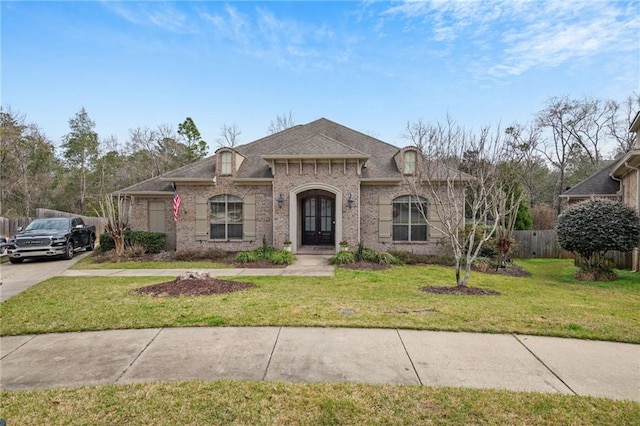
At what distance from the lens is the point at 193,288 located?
7895 mm

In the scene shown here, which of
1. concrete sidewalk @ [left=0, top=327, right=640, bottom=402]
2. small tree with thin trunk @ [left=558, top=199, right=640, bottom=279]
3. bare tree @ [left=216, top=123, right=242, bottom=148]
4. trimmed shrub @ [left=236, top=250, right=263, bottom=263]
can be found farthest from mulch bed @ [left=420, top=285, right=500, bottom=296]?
bare tree @ [left=216, top=123, right=242, bottom=148]

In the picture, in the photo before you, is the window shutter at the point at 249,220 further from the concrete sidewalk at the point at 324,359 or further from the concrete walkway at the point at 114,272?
the concrete sidewalk at the point at 324,359

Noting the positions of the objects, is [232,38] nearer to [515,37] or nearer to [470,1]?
[470,1]

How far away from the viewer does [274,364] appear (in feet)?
13.3

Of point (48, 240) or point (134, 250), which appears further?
point (134, 250)

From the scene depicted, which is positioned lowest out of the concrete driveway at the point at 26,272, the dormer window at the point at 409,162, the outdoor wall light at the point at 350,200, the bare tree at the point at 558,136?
the concrete driveway at the point at 26,272

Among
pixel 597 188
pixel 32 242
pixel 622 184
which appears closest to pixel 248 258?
pixel 32 242

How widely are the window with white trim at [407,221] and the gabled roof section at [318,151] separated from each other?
8.79 feet

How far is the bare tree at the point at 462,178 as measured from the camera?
8.84m

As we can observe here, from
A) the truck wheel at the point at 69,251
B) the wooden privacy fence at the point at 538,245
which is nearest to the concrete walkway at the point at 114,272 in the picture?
the truck wheel at the point at 69,251

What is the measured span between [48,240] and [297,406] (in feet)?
49.7

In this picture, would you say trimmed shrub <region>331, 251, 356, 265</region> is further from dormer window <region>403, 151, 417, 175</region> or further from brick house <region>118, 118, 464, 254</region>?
dormer window <region>403, 151, 417, 175</region>

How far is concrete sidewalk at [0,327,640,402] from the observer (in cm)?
371

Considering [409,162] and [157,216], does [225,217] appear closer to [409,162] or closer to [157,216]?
[157,216]
